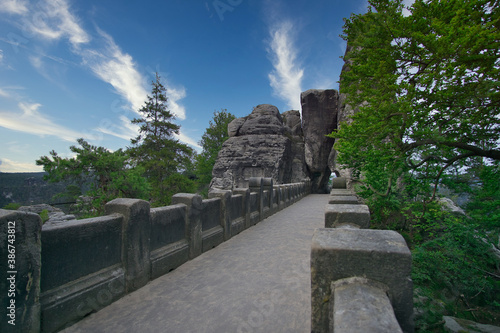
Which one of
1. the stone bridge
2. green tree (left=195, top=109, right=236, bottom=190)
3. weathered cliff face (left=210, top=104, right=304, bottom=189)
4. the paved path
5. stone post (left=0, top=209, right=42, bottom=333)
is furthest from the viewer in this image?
green tree (left=195, top=109, right=236, bottom=190)

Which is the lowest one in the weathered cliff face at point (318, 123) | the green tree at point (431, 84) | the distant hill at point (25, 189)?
the distant hill at point (25, 189)

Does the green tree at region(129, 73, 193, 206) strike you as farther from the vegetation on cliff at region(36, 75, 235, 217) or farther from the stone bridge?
the stone bridge

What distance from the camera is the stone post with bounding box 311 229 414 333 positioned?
5.05 feet

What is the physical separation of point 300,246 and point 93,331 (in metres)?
3.85

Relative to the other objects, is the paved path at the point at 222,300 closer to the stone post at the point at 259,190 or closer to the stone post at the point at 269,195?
the stone post at the point at 259,190

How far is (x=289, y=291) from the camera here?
3.03m

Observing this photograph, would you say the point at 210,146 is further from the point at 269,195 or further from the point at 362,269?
the point at 362,269

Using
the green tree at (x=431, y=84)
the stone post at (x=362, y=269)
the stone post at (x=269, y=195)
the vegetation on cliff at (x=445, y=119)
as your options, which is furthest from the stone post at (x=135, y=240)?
the stone post at (x=269, y=195)

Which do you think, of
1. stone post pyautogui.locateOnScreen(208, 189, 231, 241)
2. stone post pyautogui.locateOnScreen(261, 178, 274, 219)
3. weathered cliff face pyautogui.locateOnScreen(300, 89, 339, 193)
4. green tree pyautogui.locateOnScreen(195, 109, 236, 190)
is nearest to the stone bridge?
stone post pyautogui.locateOnScreen(208, 189, 231, 241)

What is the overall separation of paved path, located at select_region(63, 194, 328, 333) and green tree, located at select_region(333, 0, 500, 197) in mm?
3346

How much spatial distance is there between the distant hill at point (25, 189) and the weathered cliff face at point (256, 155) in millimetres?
40816

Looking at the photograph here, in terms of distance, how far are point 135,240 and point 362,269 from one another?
2.82m

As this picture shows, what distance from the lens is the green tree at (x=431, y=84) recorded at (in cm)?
392

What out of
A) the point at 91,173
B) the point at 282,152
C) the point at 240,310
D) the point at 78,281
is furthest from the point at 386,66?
the point at 282,152
